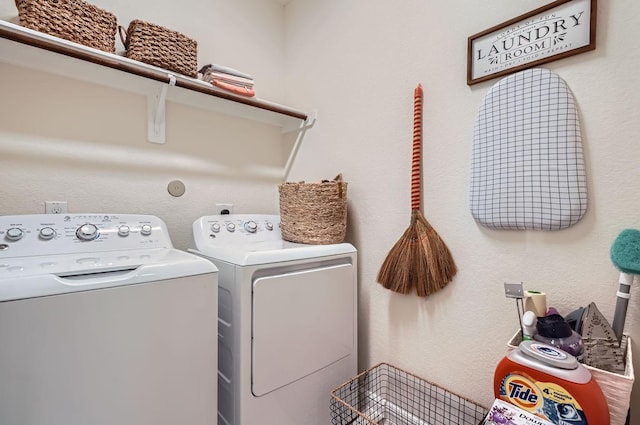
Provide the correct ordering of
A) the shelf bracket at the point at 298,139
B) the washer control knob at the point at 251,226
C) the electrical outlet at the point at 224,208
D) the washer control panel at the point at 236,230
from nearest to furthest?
1. the washer control panel at the point at 236,230
2. the washer control knob at the point at 251,226
3. the electrical outlet at the point at 224,208
4. the shelf bracket at the point at 298,139

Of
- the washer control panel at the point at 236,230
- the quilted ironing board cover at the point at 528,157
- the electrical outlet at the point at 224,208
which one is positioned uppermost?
the quilted ironing board cover at the point at 528,157

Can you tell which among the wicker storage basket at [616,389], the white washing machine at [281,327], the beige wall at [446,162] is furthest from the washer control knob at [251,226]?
the wicker storage basket at [616,389]

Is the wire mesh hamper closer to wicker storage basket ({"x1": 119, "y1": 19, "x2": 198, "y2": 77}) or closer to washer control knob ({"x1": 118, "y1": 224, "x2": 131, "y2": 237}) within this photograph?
washer control knob ({"x1": 118, "y1": 224, "x2": 131, "y2": 237})

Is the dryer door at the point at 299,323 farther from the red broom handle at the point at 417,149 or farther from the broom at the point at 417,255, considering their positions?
the red broom handle at the point at 417,149

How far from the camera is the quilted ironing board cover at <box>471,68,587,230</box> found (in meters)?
0.98

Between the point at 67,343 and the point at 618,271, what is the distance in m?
1.60

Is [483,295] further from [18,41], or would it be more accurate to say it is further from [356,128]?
[18,41]

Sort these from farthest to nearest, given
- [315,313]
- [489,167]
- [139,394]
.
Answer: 1. [315,313]
2. [489,167]
3. [139,394]

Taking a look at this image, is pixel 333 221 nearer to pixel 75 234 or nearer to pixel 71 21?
pixel 75 234

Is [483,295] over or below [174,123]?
below

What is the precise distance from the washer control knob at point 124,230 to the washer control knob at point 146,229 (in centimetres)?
5

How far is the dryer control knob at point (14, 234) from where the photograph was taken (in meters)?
1.04

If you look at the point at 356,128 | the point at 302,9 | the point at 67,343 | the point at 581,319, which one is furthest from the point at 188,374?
the point at 302,9

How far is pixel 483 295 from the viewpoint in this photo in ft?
3.93
